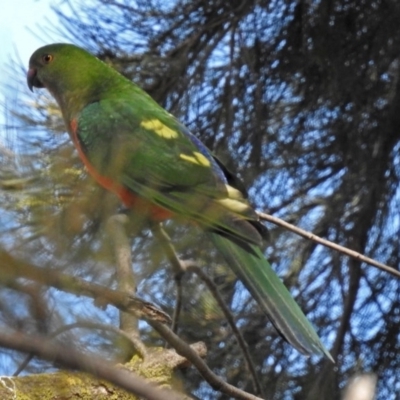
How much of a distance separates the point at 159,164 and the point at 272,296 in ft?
1.52

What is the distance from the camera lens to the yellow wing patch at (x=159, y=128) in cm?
217

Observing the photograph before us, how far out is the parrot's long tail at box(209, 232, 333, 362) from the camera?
1707 mm

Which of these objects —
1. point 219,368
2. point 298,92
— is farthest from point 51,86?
point 219,368

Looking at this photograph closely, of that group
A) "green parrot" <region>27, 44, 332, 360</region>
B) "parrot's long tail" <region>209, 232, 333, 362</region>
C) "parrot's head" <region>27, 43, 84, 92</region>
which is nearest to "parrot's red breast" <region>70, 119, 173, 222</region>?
"green parrot" <region>27, 44, 332, 360</region>

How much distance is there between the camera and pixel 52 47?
8.62 feet

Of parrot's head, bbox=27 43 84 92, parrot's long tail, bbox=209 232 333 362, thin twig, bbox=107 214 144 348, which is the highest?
parrot's head, bbox=27 43 84 92

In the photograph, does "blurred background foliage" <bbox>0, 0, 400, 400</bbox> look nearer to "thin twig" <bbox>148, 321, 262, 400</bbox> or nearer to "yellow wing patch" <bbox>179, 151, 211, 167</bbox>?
"yellow wing patch" <bbox>179, 151, 211, 167</bbox>

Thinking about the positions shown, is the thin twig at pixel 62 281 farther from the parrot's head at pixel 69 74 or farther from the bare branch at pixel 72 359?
the parrot's head at pixel 69 74

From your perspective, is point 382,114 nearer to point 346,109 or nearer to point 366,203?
point 346,109

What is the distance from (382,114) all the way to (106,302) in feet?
7.00

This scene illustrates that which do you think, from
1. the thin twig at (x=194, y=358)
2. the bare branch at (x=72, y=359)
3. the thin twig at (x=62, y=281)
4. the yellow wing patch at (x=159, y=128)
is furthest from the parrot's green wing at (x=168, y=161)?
the bare branch at (x=72, y=359)

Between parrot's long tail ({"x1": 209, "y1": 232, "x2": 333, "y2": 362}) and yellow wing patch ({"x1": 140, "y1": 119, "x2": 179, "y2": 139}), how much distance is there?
45cm

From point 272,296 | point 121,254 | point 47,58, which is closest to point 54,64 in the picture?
point 47,58

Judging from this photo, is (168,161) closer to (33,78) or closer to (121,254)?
(33,78)
